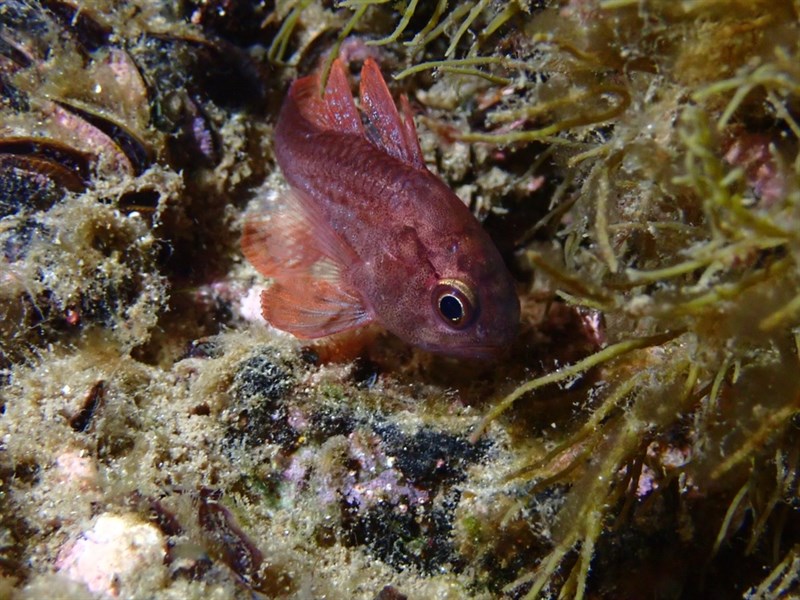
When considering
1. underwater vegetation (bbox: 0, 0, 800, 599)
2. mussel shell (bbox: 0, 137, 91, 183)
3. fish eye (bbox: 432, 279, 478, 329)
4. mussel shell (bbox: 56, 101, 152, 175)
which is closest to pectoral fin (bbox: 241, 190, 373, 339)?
underwater vegetation (bbox: 0, 0, 800, 599)

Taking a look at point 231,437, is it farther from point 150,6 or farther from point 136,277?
point 150,6

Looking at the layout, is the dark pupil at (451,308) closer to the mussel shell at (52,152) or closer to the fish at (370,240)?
the fish at (370,240)

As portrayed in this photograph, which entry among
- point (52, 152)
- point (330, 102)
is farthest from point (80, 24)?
point (330, 102)

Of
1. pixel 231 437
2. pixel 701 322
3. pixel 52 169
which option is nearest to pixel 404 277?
pixel 231 437

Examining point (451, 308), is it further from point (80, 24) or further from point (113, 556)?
point (80, 24)

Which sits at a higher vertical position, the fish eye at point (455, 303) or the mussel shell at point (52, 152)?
the mussel shell at point (52, 152)

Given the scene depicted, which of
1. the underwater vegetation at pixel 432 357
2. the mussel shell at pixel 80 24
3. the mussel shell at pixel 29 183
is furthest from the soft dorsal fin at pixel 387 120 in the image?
the mussel shell at pixel 29 183
